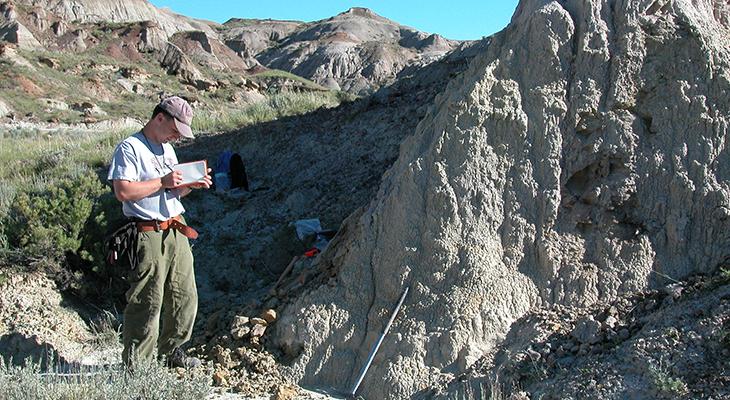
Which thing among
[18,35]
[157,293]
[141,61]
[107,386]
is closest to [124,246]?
[157,293]

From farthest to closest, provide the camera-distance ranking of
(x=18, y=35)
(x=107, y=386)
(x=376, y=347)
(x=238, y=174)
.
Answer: (x=18, y=35), (x=238, y=174), (x=376, y=347), (x=107, y=386)

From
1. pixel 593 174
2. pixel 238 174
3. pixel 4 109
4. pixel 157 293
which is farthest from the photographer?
pixel 4 109

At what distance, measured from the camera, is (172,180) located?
4.70 metres

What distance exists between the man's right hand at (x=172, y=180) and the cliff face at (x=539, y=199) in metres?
1.27

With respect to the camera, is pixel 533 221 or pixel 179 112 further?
pixel 533 221

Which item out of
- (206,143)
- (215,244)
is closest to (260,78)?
(206,143)

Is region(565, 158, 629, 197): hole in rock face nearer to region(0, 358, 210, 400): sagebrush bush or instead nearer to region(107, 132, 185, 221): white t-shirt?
region(107, 132, 185, 221): white t-shirt

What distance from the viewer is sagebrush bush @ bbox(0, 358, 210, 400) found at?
4391mm

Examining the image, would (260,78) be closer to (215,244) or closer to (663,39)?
(215,244)

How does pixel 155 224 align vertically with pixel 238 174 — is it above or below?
below

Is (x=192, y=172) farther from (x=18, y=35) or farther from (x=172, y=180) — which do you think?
(x=18, y=35)

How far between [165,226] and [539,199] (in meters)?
2.25

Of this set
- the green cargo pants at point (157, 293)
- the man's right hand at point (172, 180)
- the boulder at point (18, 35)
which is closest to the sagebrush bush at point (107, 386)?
the green cargo pants at point (157, 293)

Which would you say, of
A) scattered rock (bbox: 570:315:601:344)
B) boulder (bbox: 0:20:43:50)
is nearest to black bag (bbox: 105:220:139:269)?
scattered rock (bbox: 570:315:601:344)
